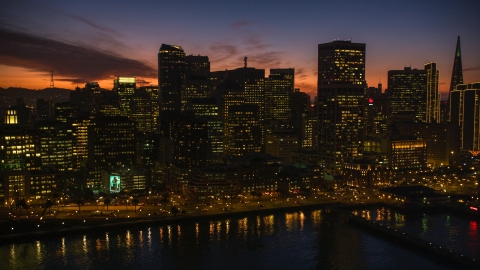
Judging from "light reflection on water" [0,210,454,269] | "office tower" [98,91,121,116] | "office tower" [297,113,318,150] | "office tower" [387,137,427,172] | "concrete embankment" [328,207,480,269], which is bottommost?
"light reflection on water" [0,210,454,269]

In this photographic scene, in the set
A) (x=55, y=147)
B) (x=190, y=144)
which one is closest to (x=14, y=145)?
(x=55, y=147)

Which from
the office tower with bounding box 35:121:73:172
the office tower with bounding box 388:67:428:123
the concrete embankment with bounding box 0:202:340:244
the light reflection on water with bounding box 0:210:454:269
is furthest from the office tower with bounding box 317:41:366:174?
the office tower with bounding box 388:67:428:123

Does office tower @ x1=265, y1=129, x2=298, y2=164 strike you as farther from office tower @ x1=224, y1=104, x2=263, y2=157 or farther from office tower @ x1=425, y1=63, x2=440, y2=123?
office tower @ x1=425, y1=63, x2=440, y2=123

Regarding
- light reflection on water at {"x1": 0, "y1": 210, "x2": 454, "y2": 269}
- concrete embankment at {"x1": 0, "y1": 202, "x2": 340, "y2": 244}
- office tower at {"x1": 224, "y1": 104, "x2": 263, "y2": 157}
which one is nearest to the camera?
light reflection on water at {"x1": 0, "y1": 210, "x2": 454, "y2": 269}

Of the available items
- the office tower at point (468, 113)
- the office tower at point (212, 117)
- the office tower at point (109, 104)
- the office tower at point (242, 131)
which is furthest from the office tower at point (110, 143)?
the office tower at point (468, 113)

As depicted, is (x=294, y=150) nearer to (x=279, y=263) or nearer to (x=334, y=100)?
(x=334, y=100)

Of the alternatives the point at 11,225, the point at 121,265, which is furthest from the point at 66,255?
the point at 11,225
